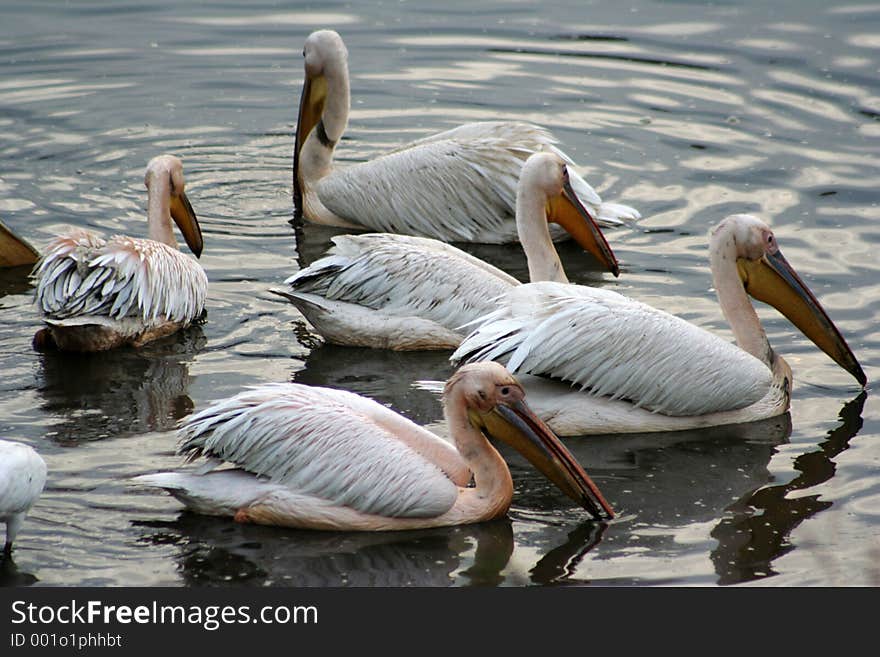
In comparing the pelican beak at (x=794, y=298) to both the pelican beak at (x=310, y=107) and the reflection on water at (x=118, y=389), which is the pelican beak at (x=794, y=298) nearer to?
the reflection on water at (x=118, y=389)

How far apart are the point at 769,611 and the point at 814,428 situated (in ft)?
5.65

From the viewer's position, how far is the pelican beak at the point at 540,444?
5270 mm

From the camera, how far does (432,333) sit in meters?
7.02

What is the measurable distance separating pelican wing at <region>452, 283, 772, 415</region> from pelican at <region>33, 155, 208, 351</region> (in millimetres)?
1638

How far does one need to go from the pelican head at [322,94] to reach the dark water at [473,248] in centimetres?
42

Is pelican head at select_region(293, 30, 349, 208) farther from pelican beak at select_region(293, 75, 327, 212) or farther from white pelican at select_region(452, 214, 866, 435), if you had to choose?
white pelican at select_region(452, 214, 866, 435)

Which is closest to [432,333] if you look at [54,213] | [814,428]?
[814,428]

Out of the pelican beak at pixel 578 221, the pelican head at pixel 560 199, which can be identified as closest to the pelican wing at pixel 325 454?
the pelican head at pixel 560 199

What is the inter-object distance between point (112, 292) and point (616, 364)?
2.38 m

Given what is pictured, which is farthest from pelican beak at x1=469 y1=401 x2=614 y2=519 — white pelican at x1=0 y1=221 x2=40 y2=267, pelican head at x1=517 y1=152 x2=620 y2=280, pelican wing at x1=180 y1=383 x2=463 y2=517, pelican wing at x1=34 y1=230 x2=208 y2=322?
white pelican at x1=0 y1=221 x2=40 y2=267

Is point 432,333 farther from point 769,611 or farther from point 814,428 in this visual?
point 769,611

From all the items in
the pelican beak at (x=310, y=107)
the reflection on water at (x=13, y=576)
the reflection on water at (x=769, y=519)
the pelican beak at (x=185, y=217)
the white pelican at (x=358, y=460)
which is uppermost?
the pelican beak at (x=310, y=107)

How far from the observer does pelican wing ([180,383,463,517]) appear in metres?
5.13

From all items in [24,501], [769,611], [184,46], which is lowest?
[769,611]
